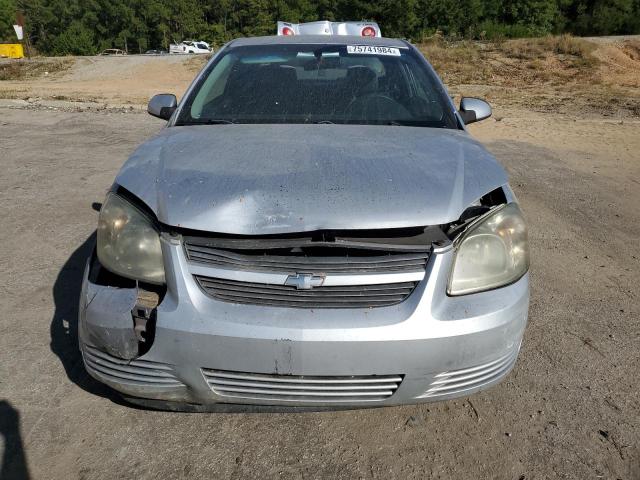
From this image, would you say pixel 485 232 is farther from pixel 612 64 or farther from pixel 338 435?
pixel 612 64

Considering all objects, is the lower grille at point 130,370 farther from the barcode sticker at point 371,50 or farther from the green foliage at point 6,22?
the green foliage at point 6,22

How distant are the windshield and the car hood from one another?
343mm

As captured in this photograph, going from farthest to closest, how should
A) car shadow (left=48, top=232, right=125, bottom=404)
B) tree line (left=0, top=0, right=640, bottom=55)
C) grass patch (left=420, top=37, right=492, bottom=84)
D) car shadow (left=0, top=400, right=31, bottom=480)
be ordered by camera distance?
tree line (left=0, top=0, right=640, bottom=55), grass patch (left=420, top=37, right=492, bottom=84), car shadow (left=48, top=232, right=125, bottom=404), car shadow (left=0, top=400, right=31, bottom=480)

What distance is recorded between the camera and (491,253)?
193 centimetres

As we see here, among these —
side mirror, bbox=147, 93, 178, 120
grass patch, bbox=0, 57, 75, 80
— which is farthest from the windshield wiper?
grass patch, bbox=0, 57, 75, 80

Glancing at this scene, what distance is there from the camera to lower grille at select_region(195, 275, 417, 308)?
5.77ft

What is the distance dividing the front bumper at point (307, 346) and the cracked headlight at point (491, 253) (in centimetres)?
5

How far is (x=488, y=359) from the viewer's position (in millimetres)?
1855

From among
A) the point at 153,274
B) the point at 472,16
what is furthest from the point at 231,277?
the point at 472,16

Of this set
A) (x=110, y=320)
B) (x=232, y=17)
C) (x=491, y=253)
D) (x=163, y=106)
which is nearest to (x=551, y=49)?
(x=163, y=106)

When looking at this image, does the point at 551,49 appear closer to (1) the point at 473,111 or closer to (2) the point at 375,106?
(1) the point at 473,111

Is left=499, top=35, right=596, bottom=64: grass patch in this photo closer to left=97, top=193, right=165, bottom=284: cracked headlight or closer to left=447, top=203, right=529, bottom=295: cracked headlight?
left=447, top=203, right=529, bottom=295: cracked headlight

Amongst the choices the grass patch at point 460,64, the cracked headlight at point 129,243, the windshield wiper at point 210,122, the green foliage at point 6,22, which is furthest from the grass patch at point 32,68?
the green foliage at point 6,22

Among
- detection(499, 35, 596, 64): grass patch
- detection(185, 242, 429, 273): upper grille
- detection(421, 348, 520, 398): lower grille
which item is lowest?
detection(499, 35, 596, 64): grass patch
